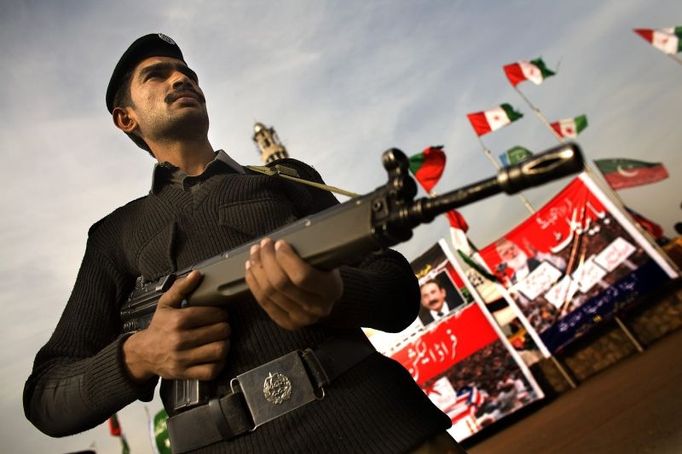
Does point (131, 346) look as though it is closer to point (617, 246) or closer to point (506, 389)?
point (506, 389)

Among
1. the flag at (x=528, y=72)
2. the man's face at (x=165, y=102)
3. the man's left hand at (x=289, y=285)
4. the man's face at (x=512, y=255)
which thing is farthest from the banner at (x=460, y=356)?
the man's left hand at (x=289, y=285)

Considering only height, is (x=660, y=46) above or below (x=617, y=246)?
above

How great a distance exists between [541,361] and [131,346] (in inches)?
475

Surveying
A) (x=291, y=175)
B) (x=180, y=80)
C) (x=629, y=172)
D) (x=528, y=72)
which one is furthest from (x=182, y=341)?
(x=528, y=72)

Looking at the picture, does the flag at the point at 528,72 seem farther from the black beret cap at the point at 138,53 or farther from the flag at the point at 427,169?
the black beret cap at the point at 138,53

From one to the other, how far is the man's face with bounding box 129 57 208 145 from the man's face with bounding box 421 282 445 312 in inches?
A: 359

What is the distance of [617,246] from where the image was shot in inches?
393

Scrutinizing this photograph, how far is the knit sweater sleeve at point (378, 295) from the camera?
144 cm

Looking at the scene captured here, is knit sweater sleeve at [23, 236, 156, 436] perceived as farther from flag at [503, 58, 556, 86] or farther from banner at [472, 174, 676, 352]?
flag at [503, 58, 556, 86]

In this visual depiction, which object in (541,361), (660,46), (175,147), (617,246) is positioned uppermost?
(660,46)

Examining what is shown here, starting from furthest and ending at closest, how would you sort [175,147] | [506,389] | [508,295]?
[508,295]
[506,389]
[175,147]

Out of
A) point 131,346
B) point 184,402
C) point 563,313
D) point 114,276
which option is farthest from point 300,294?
point 563,313

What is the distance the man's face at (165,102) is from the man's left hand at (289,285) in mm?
1224

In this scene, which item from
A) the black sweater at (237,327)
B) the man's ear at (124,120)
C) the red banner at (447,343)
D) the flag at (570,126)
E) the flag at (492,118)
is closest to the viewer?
the black sweater at (237,327)
